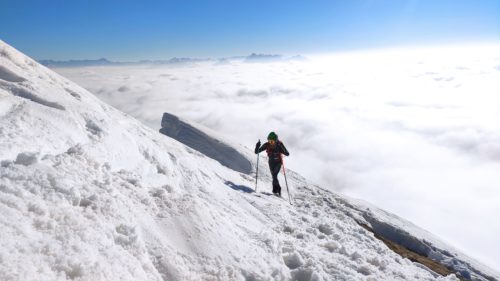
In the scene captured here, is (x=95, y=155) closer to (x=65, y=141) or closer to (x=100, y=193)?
(x=65, y=141)

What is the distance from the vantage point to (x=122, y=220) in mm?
5938

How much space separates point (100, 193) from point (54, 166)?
1007 millimetres

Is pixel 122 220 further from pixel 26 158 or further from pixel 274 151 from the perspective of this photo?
pixel 274 151

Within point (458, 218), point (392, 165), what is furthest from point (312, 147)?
point (458, 218)

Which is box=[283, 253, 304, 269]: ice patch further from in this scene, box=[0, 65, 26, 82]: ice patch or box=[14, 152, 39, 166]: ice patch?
box=[0, 65, 26, 82]: ice patch

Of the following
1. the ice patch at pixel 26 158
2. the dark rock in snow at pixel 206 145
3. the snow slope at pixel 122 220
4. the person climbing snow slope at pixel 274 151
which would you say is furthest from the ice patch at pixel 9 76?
the dark rock in snow at pixel 206 145

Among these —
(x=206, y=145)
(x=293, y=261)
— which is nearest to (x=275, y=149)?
(x=293, y=261)

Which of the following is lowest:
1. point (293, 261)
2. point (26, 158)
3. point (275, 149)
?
point (293, 261)

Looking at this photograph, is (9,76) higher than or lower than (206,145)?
higher

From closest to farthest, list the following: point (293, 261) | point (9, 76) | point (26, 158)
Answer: point (26, 158), point (293, 261), point (9, 76)

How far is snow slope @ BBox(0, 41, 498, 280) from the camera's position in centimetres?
468

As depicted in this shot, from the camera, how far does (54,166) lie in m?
6.16

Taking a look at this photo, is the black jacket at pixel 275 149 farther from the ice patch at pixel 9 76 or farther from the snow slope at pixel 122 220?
the ice patch at pixel 9 76

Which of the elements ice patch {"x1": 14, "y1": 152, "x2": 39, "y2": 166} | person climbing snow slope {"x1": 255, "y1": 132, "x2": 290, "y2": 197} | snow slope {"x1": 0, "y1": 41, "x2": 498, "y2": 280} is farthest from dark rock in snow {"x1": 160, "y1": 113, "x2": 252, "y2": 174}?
ice patch {"x1": 14, "y1": 152, "x2": 39, "y2": 166}
